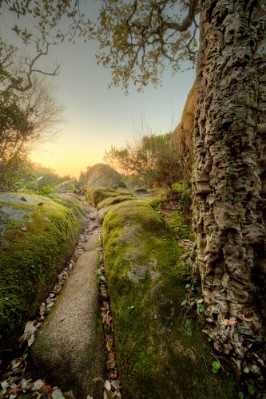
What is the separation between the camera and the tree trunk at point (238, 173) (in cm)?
209

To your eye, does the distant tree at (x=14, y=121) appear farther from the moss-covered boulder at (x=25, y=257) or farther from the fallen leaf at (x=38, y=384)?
the fallen leaf at (x=38, y=384)

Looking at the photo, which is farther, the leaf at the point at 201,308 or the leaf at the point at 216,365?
the leaf at the point at 201,308

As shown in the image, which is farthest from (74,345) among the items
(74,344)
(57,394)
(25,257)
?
(25,257)

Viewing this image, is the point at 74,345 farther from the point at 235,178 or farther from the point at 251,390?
the point at 235,178

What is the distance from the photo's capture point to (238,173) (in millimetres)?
2148

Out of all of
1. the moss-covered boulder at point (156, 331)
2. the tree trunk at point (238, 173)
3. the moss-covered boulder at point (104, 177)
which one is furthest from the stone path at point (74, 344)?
the moss-covered boulder at point (104, 177)

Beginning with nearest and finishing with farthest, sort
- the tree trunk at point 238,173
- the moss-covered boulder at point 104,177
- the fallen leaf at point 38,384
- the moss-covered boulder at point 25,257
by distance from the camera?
1. the tree trunk at point 238,173
2. the fallen leaf at point 38,384
3. the moss-covered boulder at point 25,257
4. the moss-covered boulder at point 104,177

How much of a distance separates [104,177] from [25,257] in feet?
41.8

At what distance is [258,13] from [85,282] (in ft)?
17.8

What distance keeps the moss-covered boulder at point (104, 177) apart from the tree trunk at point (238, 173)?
13.0 m

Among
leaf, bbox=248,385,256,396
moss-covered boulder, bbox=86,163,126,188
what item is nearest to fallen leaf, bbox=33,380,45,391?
leaf, bbox=248,385,256,396

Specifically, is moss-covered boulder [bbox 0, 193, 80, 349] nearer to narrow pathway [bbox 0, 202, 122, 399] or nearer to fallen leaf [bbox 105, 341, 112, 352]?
narrow pathway [bbox 0, 202, 122, 399]

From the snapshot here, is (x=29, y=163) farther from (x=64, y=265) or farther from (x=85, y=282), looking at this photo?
(x=85, y=282)

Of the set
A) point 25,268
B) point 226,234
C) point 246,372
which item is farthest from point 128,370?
point 25,268
